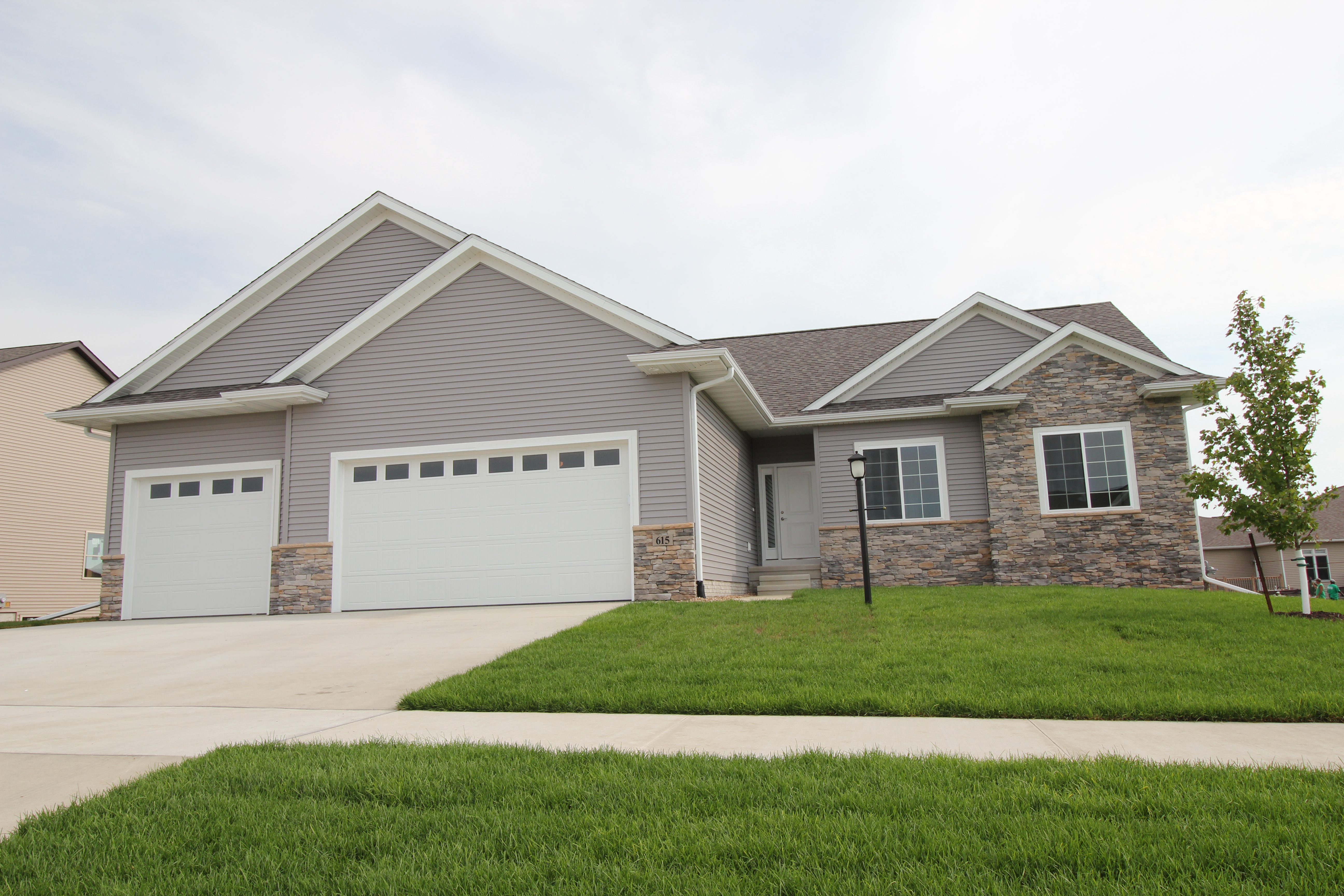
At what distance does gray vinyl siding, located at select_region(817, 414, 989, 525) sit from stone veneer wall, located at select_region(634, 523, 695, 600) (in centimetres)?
422

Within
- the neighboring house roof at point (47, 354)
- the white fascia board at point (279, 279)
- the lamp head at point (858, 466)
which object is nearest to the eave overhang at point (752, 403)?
the lamp head at point (858, 466)

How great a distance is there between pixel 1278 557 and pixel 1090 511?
3183 centimetres

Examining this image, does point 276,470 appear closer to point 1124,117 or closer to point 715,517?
point 715,517

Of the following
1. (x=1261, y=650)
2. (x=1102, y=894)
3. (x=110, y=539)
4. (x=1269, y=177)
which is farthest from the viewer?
(x=110, y=539)

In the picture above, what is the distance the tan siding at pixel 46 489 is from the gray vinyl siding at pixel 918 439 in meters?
19.6

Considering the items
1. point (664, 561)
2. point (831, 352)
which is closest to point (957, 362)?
point (831, 352)

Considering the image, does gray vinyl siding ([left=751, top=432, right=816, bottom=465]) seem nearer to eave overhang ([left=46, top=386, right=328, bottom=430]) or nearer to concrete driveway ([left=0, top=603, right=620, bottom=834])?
concrete driveway ([left=0, top=603, right=620, bottom=834])

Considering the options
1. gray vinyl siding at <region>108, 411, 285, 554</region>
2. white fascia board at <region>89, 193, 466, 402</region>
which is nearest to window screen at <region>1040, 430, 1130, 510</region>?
white fascia board at <region>89, 193, 466, 402</region>

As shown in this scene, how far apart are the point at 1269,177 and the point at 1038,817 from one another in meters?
11.6

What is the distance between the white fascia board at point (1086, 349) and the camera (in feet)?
49.5

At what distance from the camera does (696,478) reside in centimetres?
1341

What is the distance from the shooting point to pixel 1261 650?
746 centimetres

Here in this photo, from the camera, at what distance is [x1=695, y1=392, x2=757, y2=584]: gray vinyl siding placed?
14.1 m

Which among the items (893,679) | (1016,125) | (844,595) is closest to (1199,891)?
(893,679)
